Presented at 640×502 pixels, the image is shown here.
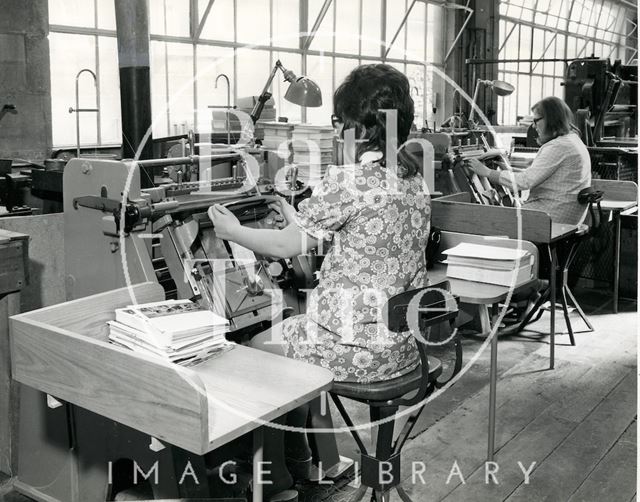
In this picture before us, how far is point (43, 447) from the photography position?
260 centimetres

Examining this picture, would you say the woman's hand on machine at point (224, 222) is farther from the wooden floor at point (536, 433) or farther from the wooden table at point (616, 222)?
the wooden table at point (616, 222)

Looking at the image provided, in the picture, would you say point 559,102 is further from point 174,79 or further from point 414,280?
point 174,79

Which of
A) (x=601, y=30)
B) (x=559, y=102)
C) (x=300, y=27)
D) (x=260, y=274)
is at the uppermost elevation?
(x=601, y=30)

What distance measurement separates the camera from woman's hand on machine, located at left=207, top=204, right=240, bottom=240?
225 cm

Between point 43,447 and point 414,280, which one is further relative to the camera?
point 43,447

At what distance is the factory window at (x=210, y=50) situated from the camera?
7.09 metres

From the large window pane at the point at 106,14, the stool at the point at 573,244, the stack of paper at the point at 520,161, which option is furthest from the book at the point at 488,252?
the large window pane at the point at 106,14

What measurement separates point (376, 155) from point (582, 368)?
8.24 feet

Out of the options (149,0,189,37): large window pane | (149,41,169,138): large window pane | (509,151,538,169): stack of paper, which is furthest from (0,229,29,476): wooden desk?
(149,0,189,37): large window pane

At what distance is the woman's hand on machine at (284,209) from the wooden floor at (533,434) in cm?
101

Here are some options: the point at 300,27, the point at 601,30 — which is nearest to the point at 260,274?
the point at 300,27

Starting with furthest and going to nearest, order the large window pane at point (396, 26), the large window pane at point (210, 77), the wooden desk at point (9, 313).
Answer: the large window pane at point (396, 26)
the large window pane at point (210, 77)
the wooden desk at point (9, 313)

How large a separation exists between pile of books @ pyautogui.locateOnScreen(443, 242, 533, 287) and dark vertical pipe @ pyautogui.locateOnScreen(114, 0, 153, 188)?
9.05 feet

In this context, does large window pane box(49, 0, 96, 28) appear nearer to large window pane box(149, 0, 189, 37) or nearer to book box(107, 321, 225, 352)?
large window pane box(149, 0, 189, 37)
